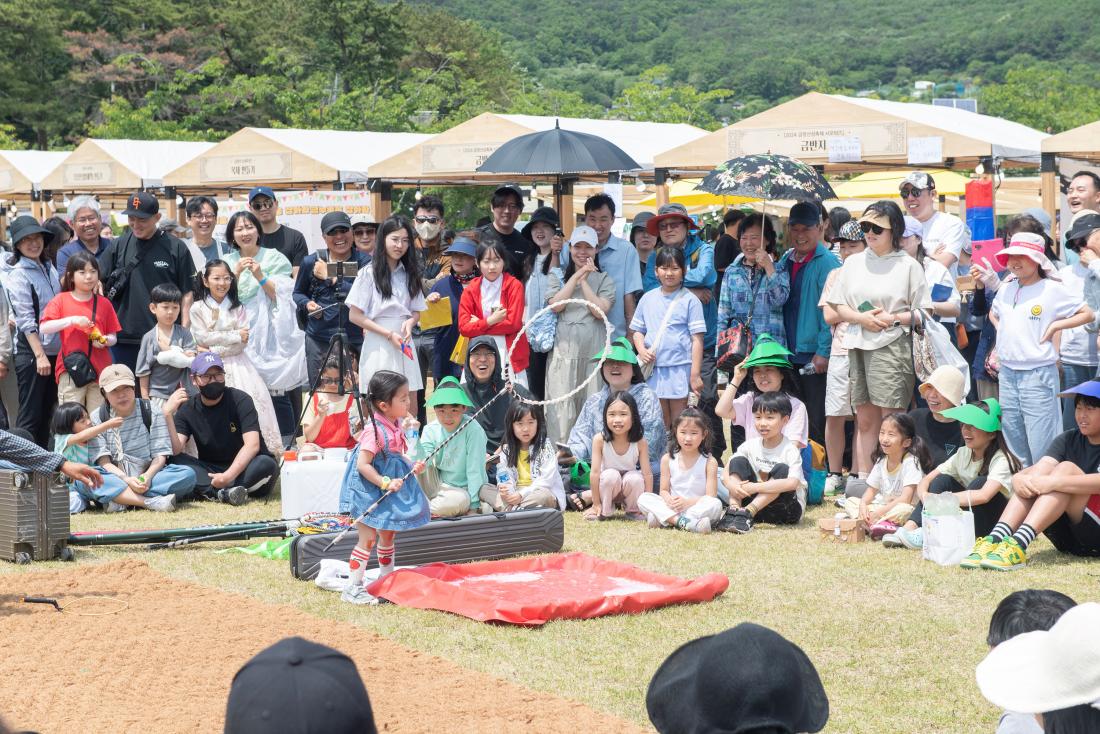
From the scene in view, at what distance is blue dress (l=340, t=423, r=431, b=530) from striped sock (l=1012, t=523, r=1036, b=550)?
2925 millimetres

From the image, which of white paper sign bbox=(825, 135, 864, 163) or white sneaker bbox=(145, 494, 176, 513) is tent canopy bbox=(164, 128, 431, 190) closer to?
white paper sign bbox=(825, 135, 864, 163)

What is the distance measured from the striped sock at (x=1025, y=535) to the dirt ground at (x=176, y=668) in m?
2.97

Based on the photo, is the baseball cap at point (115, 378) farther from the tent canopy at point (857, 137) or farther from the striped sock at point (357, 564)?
the tent canopy at point (857, 137)

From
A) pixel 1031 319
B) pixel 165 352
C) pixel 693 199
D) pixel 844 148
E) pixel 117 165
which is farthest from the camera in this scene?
pixel 693 199

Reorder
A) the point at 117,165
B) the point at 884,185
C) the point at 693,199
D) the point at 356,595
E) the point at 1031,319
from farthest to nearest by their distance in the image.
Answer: the point at 884,185, the point at 693,199, the point at 117,165, the point at 1031,319, the point at 356,595

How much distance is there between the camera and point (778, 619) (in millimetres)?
5695

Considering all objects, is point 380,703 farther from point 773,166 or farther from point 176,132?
point 176,132

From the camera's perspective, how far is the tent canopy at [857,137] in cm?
1089

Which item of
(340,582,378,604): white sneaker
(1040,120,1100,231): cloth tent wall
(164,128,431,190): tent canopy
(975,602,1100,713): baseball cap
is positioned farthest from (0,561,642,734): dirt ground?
(164,128,431,190): tent canopy

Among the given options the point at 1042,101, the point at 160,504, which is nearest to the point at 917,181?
the point at 160,504

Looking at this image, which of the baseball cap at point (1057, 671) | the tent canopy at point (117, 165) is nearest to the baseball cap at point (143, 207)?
the tent canopy at point (117, 165)

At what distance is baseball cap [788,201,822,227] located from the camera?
8852 mm

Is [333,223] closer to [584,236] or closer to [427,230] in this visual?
[427,230]

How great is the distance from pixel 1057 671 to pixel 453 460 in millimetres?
5902
